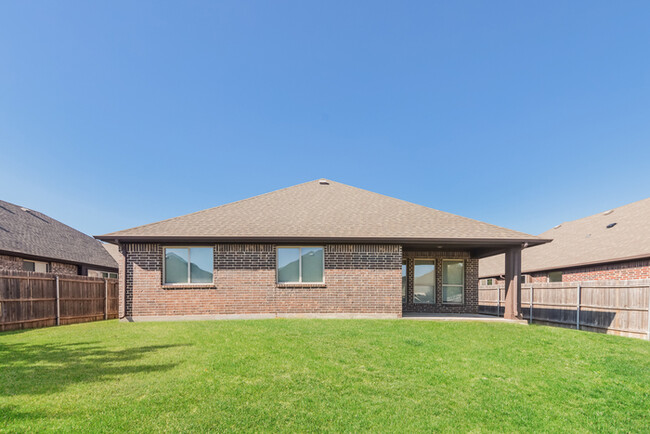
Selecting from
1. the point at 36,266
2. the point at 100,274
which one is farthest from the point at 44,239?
the point at 100,274

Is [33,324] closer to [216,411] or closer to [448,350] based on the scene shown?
[216,411]

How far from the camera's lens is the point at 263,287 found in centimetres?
1091

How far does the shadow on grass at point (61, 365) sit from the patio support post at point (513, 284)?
1055cm

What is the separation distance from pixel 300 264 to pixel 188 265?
3794mm

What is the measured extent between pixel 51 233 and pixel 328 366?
740 inches

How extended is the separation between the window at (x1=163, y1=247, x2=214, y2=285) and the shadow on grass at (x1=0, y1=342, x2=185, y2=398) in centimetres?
370

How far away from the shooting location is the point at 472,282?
45.0 ft

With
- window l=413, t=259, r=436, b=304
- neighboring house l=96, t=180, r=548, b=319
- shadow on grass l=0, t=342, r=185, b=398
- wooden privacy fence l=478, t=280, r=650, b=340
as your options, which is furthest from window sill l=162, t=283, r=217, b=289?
wooden privacy fence l=478, t=280, r=650, b=340

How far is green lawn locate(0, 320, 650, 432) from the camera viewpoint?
373cm

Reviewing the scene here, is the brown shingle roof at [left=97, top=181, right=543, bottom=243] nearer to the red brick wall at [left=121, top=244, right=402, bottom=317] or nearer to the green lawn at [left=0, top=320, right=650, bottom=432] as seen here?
the red brick wall at [left=121, top=244, right=402, bottom=317]

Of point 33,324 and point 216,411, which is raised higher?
point 216,411

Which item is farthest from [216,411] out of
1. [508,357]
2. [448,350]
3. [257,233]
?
[257,233]

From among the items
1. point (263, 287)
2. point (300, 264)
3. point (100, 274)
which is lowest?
point (100, 274)

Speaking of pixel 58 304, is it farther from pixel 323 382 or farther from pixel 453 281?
pixel 453 281
